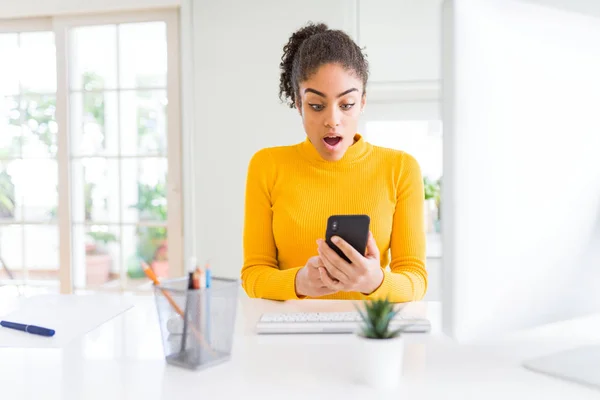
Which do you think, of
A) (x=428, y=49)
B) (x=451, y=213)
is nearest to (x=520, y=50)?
(x=451, y=213)

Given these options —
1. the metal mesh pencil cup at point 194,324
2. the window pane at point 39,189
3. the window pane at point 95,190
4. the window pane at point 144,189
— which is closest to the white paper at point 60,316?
the metal mesh pencil cup at point 194,324

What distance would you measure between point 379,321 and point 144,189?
2662 mm

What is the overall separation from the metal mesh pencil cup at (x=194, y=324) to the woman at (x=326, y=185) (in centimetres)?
47

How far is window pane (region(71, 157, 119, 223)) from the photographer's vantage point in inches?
127

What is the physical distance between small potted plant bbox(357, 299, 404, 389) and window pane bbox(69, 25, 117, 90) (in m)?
2.85

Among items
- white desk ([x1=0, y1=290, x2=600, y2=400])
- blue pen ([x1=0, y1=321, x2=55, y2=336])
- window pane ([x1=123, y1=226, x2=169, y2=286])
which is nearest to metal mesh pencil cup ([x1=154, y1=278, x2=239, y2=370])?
white desk ([x1=0, y1=290, x2=600, y2=400])

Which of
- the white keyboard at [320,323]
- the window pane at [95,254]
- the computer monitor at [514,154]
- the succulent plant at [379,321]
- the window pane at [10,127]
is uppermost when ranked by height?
the window pane at [10,127]

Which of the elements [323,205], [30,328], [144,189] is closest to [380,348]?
[30,328]

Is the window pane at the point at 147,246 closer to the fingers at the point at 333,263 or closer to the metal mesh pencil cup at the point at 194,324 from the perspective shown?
the fingers at the point at 333,263

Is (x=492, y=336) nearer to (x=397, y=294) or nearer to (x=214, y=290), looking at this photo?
(x=214, y=290)

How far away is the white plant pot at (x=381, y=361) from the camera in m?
0.73

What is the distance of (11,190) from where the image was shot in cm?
344

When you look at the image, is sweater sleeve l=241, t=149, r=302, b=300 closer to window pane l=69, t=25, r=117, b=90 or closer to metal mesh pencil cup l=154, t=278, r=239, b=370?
metal mesh pencil cup l=154, t=278, r=239, b=370

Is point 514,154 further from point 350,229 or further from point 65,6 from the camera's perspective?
point 65,6
